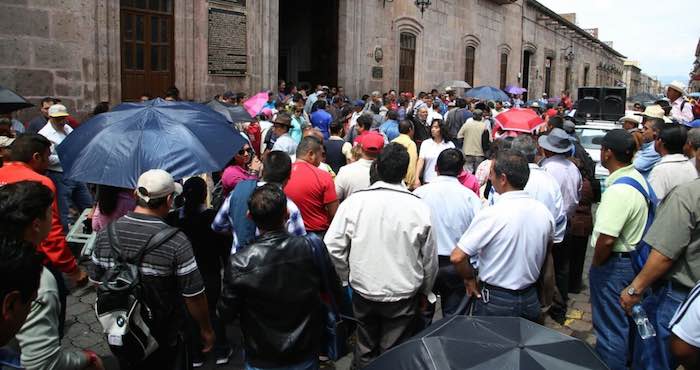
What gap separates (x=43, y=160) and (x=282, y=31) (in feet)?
50.1

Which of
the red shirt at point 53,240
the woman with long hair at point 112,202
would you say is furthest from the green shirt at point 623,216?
the red shirt at point 53,240

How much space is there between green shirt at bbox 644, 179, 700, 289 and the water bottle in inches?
12.5

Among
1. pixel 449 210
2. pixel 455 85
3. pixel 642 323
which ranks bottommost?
pixel 642 323

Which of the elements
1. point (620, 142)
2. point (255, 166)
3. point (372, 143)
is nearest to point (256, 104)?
point (255, 166)

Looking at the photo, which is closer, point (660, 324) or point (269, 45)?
point (660, 324)

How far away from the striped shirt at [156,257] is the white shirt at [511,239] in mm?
1598

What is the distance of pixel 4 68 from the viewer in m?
8.98

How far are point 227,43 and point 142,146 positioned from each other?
8.84 metres

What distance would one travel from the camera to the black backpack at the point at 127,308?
2.88 m

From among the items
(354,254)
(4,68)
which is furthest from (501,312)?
(4,68)

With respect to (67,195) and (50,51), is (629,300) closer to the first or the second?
(67,195)

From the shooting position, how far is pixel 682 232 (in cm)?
315

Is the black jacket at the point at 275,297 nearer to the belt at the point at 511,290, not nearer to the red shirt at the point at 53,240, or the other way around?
the belt at the point at 511,290

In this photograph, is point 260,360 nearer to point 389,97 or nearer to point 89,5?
point 89,5
